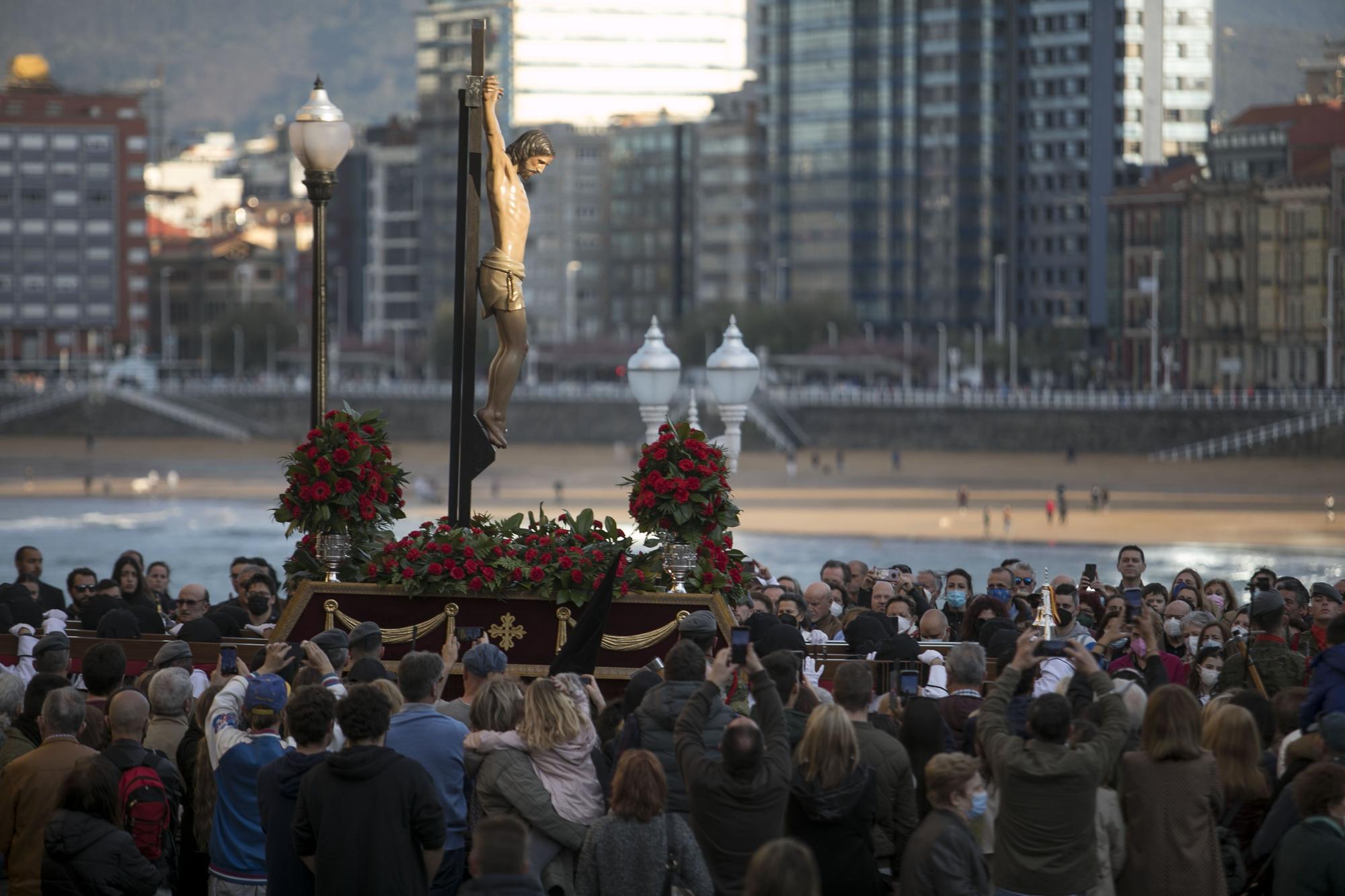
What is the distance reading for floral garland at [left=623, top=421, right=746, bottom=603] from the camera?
13.9 meters

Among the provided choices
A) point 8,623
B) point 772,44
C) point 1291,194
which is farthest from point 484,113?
point 772,44

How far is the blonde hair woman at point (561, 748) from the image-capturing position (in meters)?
9.52

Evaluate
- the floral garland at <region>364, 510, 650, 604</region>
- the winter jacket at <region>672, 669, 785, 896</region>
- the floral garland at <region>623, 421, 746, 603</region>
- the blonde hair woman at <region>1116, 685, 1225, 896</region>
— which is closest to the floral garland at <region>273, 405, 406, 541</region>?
the floral garland at <region>364, 510, 650, 604</region>

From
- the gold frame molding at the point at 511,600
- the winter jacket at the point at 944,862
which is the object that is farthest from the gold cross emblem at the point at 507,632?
the winter jacket at the point at 944,862

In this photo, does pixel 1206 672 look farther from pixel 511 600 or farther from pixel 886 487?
pixel 886 487

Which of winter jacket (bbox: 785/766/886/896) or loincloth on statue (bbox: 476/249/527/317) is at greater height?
loincloth on statue (bbox: 476/249/527/317)

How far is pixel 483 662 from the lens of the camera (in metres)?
10.5

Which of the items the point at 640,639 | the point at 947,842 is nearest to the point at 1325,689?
the point at 947,842

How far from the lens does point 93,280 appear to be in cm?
15712

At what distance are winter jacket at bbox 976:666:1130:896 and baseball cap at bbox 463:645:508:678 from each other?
2.54 meters

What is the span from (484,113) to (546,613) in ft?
13.0

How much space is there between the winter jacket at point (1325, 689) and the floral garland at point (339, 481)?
6.67m

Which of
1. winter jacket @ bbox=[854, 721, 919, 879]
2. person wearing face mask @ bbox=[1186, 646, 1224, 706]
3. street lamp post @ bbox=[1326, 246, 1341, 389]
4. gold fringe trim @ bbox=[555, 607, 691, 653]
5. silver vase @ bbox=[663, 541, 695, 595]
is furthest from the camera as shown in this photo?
street lamp post @ bbox=[1326, 246, 1341, 389]

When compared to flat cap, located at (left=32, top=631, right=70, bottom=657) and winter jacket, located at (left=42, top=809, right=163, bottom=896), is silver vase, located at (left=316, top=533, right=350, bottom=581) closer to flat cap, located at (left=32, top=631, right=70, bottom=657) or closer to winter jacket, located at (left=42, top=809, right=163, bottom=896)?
flat cap, located at (left=32, top=631, right=70, bottom=657)
